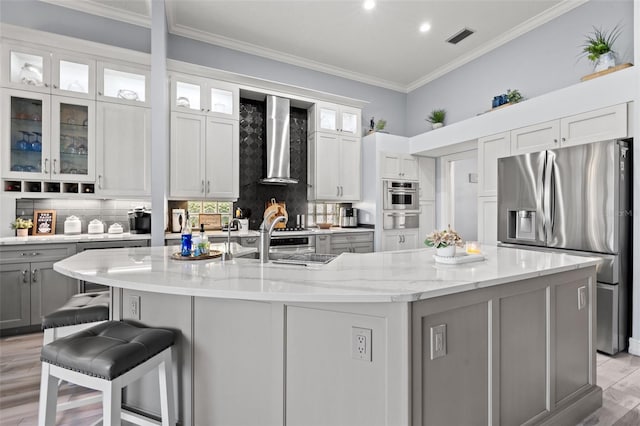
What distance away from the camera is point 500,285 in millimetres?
1531

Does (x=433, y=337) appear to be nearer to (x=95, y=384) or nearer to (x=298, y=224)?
(x=95, y=384)

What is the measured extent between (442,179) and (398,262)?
154 inches

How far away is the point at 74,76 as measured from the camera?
335 cm

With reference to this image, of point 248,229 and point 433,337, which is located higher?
point 248,229

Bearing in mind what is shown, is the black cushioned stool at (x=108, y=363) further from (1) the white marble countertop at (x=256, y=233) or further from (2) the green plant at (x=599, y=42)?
(2) the green plant at (x=599, y=42)

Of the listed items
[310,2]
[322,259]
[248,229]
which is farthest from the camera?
[248,229]

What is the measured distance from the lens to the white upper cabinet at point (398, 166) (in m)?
4.91

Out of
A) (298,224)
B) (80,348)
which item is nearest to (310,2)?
(298,224)

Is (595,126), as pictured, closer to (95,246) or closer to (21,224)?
(95,246)

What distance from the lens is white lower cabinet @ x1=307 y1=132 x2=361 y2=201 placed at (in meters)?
4.78

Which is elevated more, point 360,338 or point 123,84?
point 123,84

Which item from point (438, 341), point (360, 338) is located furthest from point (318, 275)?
point (438, 341)

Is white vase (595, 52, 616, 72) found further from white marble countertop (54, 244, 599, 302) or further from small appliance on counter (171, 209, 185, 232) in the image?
small appliance on counter (171, 209, 185, 232)

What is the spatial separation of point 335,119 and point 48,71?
11.4 feet
